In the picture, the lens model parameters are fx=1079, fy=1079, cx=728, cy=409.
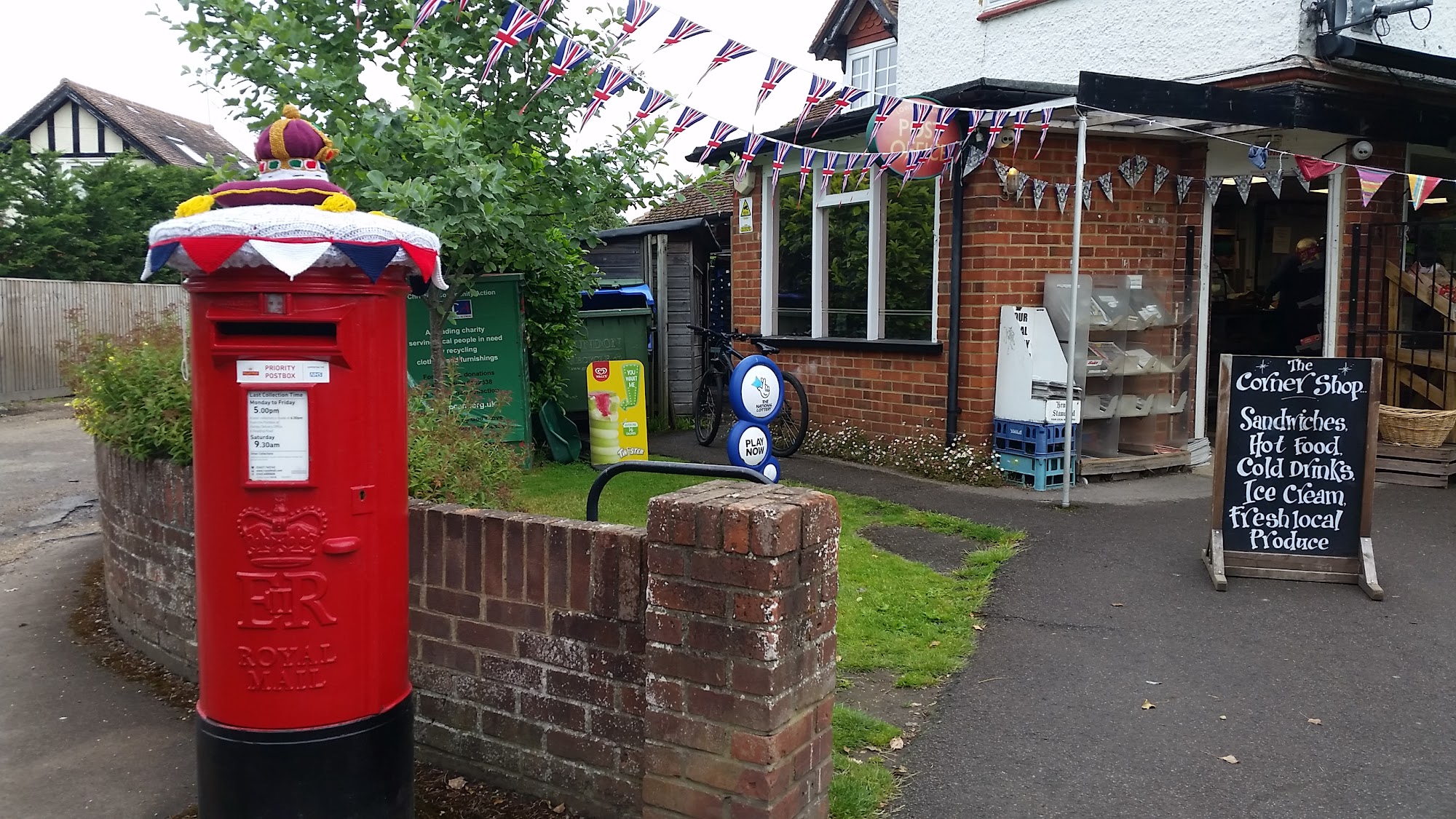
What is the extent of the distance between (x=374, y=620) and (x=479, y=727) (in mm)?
805

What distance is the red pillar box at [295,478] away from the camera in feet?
8.87

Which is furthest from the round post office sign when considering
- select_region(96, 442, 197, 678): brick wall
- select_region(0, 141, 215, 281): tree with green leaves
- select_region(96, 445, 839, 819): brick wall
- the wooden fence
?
select_region(0, 141, 215, 281): tree with green leaves

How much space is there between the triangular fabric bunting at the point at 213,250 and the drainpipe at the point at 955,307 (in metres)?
6.99

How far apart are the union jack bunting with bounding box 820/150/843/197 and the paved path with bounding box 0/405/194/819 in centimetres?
618

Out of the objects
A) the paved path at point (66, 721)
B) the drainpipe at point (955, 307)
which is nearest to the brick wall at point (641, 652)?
the paved path at point (66, 721)

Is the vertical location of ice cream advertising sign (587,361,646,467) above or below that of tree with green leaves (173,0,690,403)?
below

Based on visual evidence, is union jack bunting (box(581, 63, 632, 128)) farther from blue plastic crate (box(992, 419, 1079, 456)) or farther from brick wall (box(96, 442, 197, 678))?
blue plastic crate (box(992, 419, 1079, 456))

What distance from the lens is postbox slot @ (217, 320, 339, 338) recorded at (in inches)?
107

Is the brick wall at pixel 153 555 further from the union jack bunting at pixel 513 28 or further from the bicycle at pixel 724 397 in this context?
the bicycle at pixel 724 397

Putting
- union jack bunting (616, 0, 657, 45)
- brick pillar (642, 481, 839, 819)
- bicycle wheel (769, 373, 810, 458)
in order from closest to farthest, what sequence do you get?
1. brick pillar (642, 481, 839, 819)
2. union jack bunting (616, 0, 657, 45)
3. bicycle wheel (769, 373, 810, 458)

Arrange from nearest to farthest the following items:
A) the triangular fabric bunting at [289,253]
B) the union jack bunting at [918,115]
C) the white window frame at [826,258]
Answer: the triangular fabric bunting at [289,253] < the union jack bunting at [918,115] < the white window frame at [826,258]

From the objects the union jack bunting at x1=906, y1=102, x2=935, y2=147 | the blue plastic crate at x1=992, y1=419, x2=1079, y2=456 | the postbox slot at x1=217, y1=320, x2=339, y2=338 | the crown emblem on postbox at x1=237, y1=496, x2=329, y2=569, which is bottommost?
the blue plastic crate at x1=992, y1=419, x2=1079, y2=456

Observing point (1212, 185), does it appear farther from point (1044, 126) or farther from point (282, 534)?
point (282, 534)

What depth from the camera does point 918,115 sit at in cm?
808
